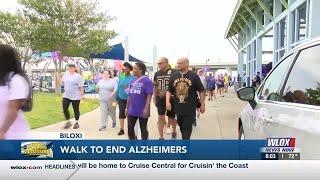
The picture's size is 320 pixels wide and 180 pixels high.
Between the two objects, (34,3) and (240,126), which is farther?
(240,126)

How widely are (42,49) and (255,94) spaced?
69.5 inches

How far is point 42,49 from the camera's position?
2.24m

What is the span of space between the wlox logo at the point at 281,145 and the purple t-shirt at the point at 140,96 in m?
4.15

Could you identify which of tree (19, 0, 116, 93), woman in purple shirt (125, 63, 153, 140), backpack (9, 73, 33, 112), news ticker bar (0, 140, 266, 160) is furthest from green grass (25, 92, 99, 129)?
woman in purple shirt (125, 63, 153, 140)

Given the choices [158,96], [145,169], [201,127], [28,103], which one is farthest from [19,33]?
[158,96]

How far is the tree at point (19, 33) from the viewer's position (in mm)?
2170

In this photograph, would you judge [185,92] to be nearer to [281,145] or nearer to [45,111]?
[45,111]

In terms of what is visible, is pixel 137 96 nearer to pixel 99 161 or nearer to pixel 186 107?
pixel 186 107

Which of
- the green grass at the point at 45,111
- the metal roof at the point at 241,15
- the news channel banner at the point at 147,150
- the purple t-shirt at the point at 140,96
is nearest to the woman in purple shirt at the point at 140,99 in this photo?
the purple t-shirt at the point at 140,96

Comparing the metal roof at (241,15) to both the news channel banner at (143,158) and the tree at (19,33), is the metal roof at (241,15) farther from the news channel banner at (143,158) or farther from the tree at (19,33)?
the tree at (19,33)

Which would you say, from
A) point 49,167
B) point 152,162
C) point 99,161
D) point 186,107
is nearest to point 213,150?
point 152,162

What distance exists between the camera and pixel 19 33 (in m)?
2.24

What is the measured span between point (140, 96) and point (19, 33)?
12.8ft

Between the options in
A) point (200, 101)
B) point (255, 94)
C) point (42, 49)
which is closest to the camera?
point (42, 49)
